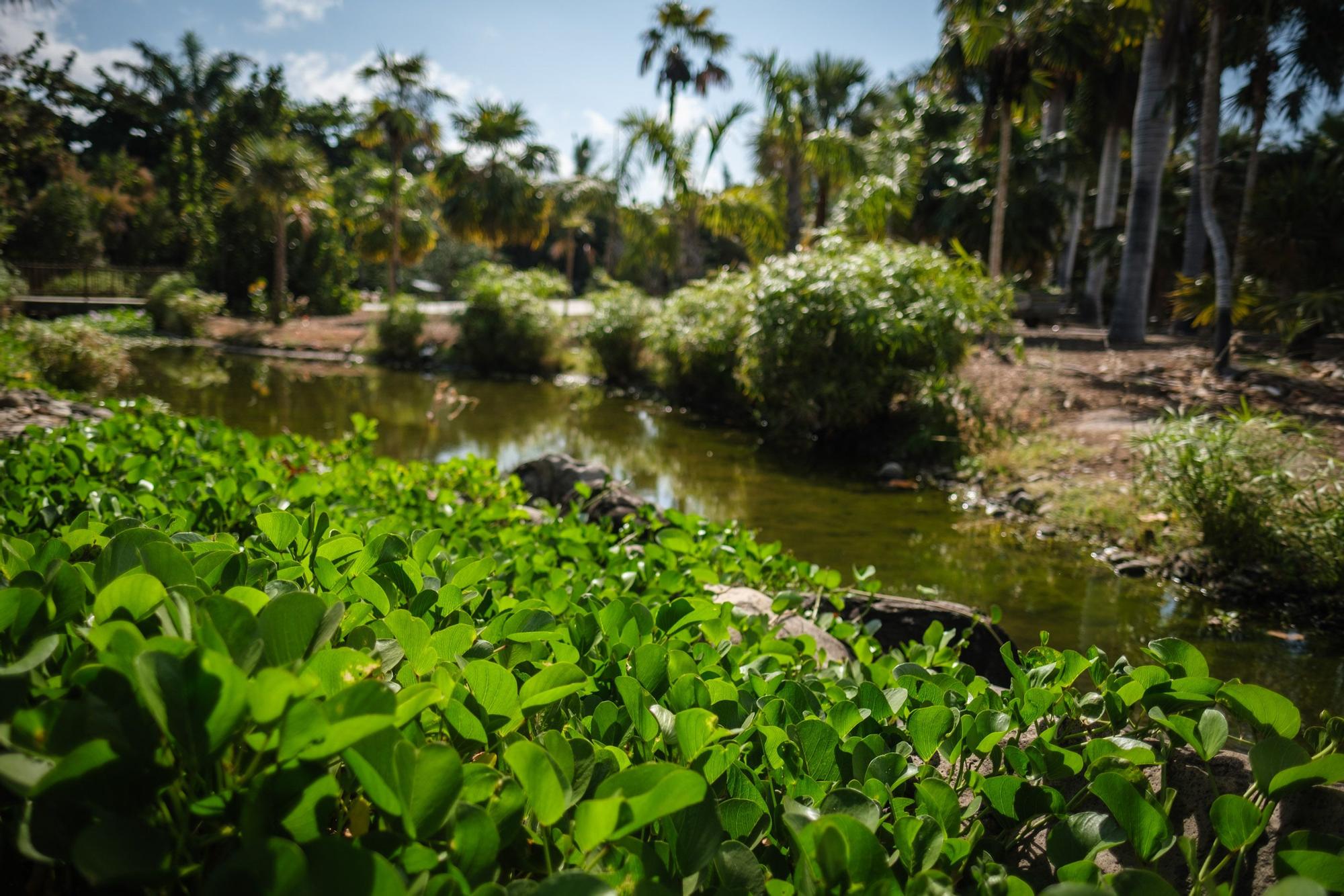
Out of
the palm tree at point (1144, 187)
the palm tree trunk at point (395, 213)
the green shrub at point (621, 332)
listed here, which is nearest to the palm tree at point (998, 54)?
the palm tree at point (1144, 187)

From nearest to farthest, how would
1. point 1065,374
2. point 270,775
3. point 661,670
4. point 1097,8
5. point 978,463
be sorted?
point 270,775 < point 661,670 < point 978,463 < point 1065,374 < point 1097,8

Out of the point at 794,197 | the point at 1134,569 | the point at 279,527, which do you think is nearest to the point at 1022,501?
the point at 1134,569

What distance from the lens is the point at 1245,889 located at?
1044 millimetres

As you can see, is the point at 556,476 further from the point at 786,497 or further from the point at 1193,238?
the point at 1193,238

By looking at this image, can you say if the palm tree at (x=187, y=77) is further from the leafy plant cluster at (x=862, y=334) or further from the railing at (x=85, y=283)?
the leafy plant cluster at (x=862, y=334)

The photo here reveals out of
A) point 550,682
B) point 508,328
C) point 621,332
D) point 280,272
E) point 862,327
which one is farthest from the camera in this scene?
point 280,272

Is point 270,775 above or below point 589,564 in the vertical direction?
above

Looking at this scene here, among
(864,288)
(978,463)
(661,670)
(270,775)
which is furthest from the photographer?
(864,288)

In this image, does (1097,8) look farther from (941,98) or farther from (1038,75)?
(941,98)

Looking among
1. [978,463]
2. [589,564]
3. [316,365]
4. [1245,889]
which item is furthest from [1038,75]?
[316,365]

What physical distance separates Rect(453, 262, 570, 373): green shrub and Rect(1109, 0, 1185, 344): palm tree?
12.0 meters

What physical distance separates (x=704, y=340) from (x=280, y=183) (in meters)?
18.5

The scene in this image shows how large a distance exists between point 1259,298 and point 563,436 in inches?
424

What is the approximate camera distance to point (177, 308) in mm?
22438
